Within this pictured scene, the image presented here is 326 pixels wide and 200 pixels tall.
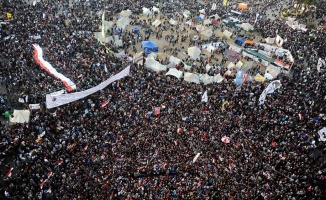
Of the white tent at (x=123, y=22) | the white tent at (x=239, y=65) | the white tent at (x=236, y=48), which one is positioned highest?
the white tent at (x=123, y=22)

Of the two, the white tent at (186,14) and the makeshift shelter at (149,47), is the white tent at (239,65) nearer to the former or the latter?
the makeshift shelter at (149,47)

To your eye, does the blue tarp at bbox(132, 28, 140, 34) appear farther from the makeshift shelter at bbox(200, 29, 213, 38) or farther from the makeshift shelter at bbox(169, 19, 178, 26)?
the makeshift shelter at bbox(200, 29, 213, 38)

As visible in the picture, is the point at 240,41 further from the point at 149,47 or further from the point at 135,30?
the point at 135,30

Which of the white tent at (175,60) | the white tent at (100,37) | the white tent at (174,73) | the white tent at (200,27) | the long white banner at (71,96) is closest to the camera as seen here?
the long white banner at (71,96)

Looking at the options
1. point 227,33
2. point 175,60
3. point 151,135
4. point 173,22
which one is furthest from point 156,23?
point 151,135

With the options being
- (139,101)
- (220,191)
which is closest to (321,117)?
(220,191)

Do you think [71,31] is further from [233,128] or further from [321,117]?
[321,117]

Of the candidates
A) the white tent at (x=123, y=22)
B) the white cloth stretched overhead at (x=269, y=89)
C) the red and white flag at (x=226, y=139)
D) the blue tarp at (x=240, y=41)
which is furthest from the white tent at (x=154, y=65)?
the blue tarp at (x=240, y=41)
